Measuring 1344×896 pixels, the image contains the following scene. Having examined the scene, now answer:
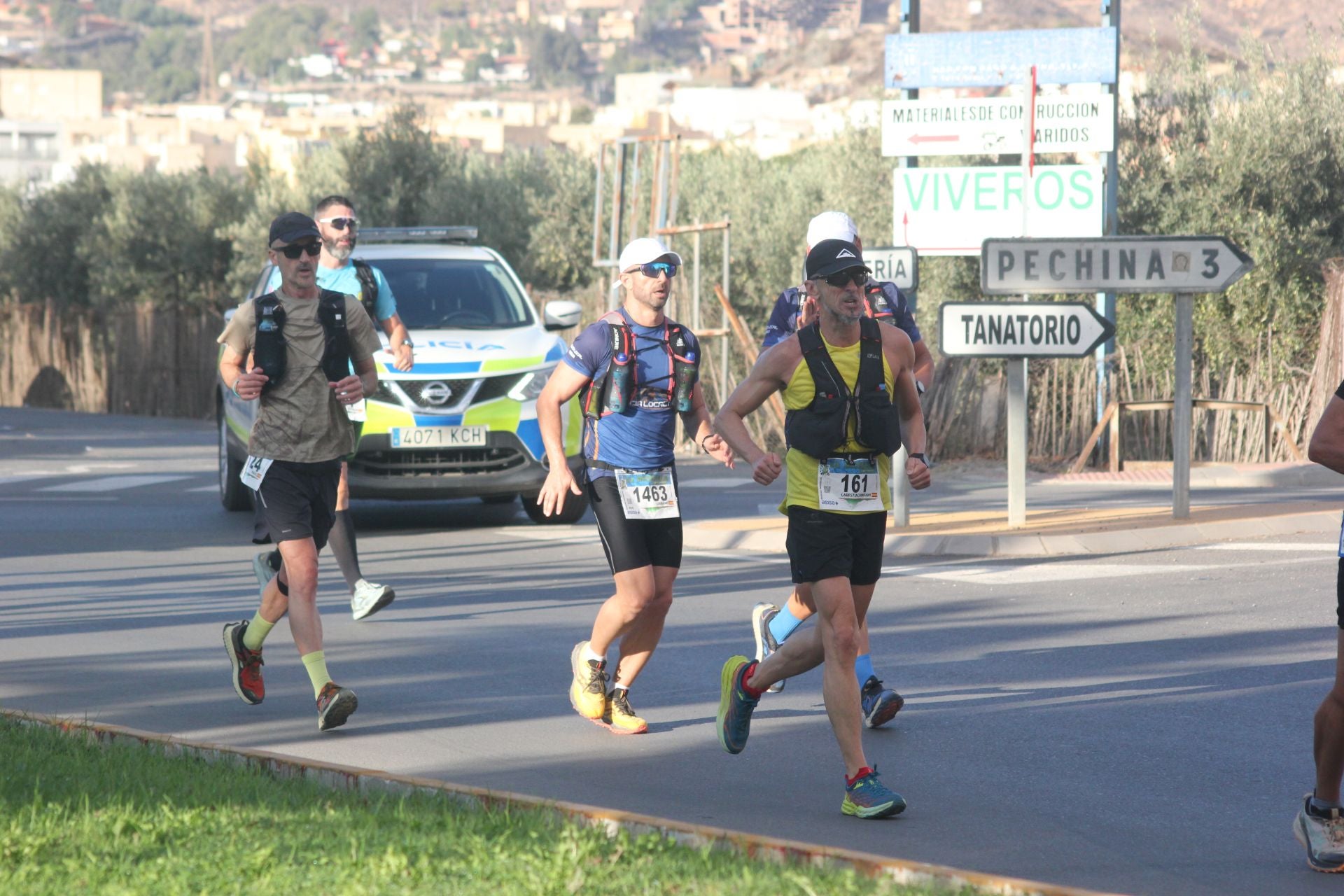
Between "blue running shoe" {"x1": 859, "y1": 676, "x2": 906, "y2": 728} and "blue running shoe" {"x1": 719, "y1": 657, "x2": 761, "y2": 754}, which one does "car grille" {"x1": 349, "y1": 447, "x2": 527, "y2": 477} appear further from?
"blue running shoe" {"x1": 719, "y1": 657, "x2": 761, "y2": 754}

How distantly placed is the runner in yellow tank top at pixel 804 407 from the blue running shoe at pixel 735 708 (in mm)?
645

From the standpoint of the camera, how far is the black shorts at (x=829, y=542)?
6090 millimetres

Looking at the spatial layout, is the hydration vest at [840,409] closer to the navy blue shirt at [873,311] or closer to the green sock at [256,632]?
the navy blue shirt at [873,311]

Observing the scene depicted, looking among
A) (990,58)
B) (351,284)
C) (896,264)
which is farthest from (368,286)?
(990,58)

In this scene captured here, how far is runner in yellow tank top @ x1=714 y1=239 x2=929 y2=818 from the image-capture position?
19.8 feet

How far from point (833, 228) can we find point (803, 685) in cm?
207

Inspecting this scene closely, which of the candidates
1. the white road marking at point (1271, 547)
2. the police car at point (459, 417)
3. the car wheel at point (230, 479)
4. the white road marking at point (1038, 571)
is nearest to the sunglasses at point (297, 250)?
the white road marking at point (1038, 571)

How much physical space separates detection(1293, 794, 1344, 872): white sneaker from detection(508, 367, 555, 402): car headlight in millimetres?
8503

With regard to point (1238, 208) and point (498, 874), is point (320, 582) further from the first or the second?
point (1238, 208)

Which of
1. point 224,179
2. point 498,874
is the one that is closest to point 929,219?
point 498,874

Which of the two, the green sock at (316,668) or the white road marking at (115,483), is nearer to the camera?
the green sock at (316,668)

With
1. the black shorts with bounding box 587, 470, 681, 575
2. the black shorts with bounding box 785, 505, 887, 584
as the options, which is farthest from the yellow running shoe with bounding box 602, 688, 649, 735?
the black shorts with bounding box 785, 505, 887, 584

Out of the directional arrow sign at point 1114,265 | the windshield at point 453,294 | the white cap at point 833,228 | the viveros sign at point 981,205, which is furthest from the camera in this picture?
the viveros sign at point 981,205

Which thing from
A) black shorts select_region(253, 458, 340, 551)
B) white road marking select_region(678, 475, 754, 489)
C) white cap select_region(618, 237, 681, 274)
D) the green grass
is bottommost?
white road marking select_region(678, 475, 754, 489)
